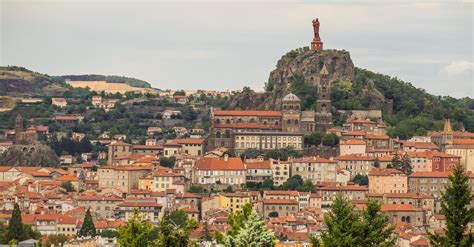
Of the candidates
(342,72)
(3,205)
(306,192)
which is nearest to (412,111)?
(342,72)

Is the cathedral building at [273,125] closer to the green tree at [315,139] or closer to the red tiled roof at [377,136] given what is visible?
the green tree at [315,139]

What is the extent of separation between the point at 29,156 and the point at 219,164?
2678 cm

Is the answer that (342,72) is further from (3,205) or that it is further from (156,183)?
(3,205)

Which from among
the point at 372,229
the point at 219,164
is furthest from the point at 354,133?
the point at 372,229

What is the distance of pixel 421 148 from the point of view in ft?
364

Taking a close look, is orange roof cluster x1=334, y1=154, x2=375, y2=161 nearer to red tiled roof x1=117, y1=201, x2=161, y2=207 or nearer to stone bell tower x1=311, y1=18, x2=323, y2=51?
red tiled roof x1=117, y1=201, x2=161, y2=207

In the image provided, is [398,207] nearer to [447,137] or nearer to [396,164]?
[396,164]

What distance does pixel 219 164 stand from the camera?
343 ft

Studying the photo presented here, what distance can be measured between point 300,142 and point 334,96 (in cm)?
1216

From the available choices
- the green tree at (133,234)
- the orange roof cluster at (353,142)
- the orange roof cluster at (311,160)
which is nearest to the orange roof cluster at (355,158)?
the orange roof cluster at (311,160)

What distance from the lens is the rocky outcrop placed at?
124 m

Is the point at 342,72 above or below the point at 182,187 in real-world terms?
above

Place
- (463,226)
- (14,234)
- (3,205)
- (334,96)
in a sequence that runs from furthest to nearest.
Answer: (334,96), (3,205), (14,234), (463,226)

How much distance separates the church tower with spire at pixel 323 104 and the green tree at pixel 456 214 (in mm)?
82676
